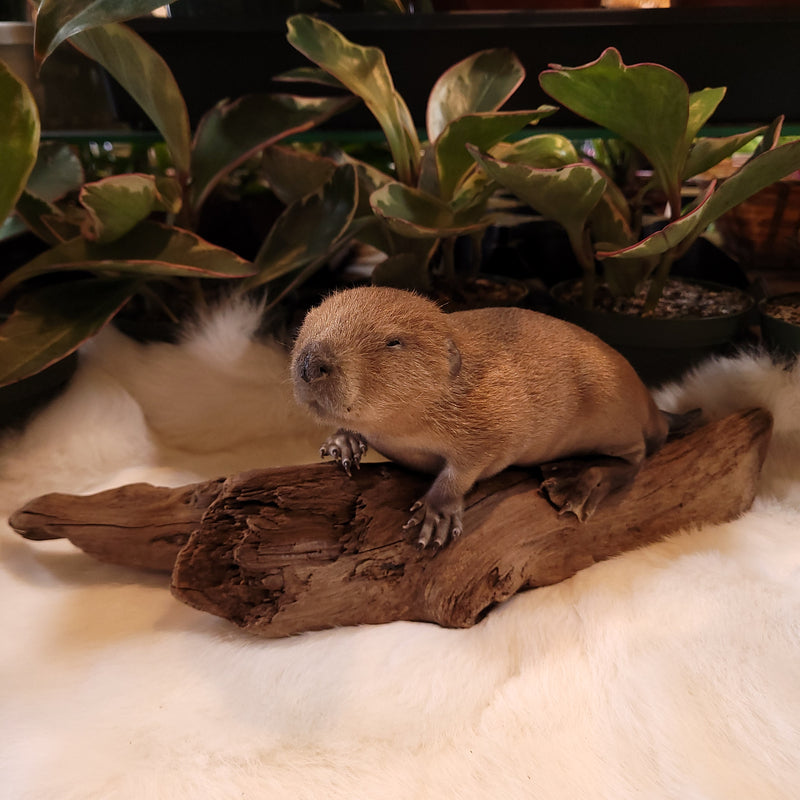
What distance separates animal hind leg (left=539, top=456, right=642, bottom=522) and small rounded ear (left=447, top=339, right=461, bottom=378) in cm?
20

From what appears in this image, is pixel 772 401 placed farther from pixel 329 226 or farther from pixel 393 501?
pixel 329 226

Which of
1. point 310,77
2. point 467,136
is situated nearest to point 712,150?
point 467,136

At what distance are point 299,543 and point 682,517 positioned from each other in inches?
19.3

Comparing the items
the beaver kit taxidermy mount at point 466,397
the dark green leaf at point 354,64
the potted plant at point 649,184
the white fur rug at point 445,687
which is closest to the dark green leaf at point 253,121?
the dark green leaf at point 354,64

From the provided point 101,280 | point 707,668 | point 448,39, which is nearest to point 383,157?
point 448,39

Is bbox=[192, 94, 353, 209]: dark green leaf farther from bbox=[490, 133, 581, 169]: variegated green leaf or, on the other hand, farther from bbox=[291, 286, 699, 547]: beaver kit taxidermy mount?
bbox=[291, 286, 699, 547]: beaver kit taxidermy mount

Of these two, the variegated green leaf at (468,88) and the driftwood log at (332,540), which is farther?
the variegated green leaf at (468,88)

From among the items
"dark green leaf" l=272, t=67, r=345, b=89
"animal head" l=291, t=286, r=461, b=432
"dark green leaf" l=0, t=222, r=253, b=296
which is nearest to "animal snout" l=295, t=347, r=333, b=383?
"animal head" l=291, t=286, r=461, b=432

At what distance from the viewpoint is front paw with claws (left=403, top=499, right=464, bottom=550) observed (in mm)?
681

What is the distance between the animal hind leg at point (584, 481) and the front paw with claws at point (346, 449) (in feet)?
0.71

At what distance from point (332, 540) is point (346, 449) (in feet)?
0.33

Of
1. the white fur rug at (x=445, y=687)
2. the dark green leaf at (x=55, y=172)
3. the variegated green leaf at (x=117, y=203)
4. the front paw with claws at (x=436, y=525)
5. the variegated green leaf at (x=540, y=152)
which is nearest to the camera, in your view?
the white fur rug at (x=445, y=687)

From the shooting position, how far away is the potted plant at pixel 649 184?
739 mm

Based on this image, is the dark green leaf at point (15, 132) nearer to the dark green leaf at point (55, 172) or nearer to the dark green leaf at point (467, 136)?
the dark green leaf at point (55, 172)
